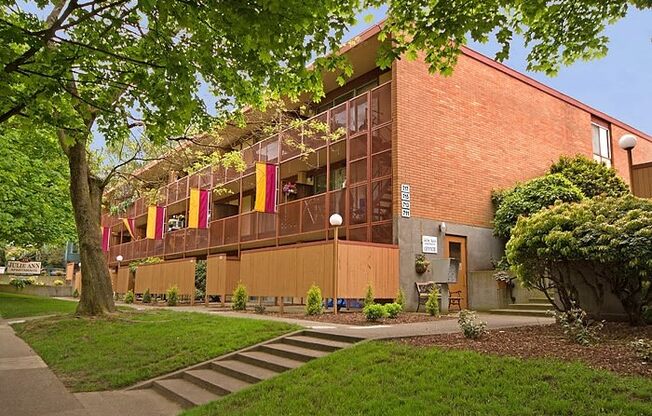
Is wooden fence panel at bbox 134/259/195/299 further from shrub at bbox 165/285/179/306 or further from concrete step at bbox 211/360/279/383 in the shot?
concrete step at bbox 211/360/279/383

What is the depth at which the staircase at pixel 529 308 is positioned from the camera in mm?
13509

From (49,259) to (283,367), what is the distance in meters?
71.2

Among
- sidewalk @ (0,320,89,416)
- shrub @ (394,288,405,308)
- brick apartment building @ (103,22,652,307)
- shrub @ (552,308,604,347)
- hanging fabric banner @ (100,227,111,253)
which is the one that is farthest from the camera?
hanging fabric banner @ (100,227,111,253)

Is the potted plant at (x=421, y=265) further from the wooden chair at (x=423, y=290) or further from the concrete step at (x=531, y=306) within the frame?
the concrete step at (x=531, y=306)

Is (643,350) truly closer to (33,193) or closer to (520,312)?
(520,312)

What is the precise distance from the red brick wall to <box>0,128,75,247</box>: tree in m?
12.6

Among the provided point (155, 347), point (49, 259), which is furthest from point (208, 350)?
point (49, 259)

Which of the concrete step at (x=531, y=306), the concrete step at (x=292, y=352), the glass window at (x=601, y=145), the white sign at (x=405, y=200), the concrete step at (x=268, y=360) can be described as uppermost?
the glass window at (x=601, y=145)

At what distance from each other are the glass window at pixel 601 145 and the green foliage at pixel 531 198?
722 cm

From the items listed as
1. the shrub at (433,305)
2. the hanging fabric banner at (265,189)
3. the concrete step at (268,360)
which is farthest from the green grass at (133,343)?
the hanging fabric banner at (265,189)

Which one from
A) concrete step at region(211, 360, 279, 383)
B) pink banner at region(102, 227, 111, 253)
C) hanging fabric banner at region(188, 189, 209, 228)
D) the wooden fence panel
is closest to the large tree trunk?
the wooden fence panel

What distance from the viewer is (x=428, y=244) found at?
15852 mm

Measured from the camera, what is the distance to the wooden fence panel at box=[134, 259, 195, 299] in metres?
21.9

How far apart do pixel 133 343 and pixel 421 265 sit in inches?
323
